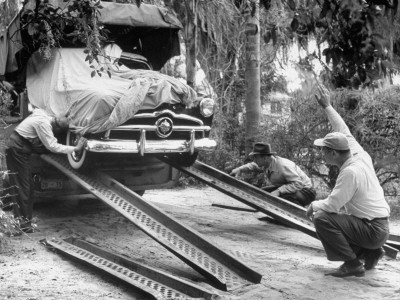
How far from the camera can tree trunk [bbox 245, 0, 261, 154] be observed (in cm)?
1066

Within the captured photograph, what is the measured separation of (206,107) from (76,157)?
1.97 meters

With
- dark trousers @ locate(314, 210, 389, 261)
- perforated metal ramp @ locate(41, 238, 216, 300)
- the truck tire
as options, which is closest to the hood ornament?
the truck tire

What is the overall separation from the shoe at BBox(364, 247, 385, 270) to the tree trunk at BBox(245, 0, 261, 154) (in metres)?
5.40

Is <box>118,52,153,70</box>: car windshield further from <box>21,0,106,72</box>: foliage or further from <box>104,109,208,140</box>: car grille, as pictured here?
<box>21,0,106,72</box>: foliage

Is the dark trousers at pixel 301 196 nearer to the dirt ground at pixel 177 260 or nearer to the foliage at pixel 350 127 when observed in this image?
the dirt ground at pixel 177 260

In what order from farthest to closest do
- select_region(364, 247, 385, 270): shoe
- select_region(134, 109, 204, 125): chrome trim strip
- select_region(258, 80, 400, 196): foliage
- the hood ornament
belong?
select_region(258, 80, 400, 196): foliage < the hood ornament < select_region(134, 109, 204, 125): chrome trim strip < select_region(364, 247, 385, 270): shoe

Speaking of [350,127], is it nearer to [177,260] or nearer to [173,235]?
[177,260]

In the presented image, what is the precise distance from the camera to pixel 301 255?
645 centimetres

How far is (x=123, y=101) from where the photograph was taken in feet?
23.2

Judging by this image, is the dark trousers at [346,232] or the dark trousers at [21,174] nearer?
the dark trousers at [346,232]

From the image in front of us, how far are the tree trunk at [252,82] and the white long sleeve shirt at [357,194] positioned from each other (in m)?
5.36

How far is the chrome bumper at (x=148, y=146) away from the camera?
702cm

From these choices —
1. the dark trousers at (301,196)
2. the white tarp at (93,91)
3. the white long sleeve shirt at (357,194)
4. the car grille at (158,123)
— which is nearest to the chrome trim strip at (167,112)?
the car grille at (158,123)

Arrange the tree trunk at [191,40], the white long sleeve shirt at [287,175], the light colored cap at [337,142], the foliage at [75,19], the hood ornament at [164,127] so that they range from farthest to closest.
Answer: the tree trunk at [191,40] < the white long sleeve shirt at [287,175] < the hood ornament at [164,127] < the light colored cap at [337,142] < the foliage at [75,19]
